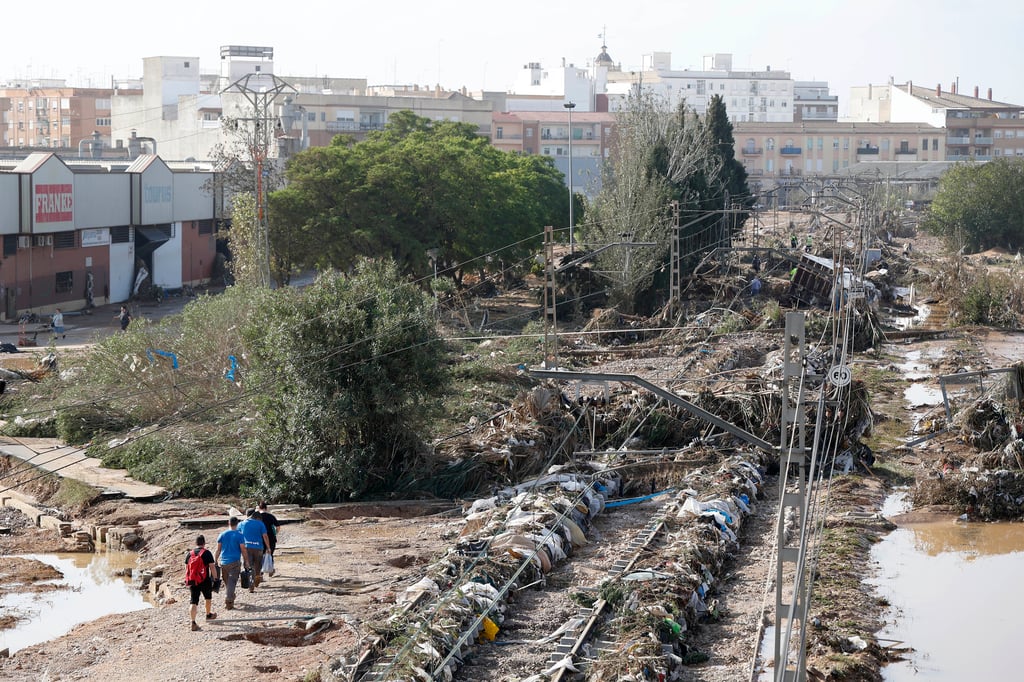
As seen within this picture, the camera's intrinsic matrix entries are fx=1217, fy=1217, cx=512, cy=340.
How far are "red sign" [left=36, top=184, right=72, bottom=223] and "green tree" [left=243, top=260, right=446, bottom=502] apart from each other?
2258cm

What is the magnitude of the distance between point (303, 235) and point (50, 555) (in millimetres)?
23639

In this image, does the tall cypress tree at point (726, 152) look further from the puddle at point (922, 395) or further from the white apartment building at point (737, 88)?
the white apartment building at point (737, 88)

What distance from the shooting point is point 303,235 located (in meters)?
41.2

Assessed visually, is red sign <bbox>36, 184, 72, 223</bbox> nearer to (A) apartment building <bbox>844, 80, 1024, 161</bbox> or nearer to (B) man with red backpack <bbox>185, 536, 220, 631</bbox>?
(B) man with red backpack <bbox>185, 536, 220, 631</bbox>

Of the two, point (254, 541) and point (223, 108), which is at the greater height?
point (223, 108)

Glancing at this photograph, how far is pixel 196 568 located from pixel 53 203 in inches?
1225

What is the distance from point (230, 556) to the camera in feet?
48.6

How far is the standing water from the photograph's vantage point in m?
14.7

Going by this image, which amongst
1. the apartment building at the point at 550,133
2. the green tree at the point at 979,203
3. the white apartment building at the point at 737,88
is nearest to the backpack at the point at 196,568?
the green tree at the point at 979,203

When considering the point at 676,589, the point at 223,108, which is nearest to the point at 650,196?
the point at 676,589

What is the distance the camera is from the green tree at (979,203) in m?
68.9

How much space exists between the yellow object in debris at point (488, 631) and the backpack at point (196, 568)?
334 cm

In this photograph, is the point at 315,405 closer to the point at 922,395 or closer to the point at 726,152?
the point at 922,395

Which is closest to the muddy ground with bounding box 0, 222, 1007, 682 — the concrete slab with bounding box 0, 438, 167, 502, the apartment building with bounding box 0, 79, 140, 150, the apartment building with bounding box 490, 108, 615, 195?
the concrete slab with bounding box 0, 438, 167, 502
